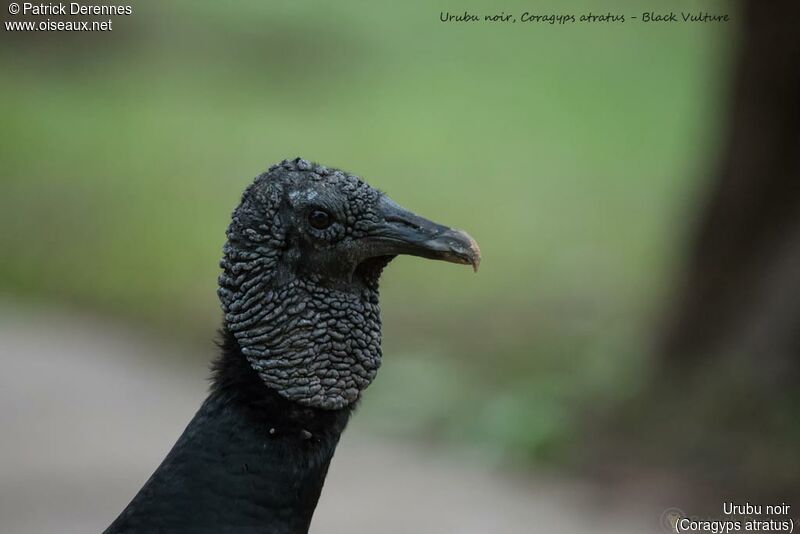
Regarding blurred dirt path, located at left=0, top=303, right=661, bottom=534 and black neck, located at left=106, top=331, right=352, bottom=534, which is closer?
black neck, located at left=106, top=331, right=352, bottom=534

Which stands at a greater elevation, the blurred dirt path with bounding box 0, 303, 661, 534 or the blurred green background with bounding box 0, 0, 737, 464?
the blurred green background with bounding box 0, 0, 737, 464

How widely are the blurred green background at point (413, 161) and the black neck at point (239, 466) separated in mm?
4468

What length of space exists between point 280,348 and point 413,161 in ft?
29.6

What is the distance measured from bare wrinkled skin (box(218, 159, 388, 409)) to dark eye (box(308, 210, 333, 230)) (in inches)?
0.7

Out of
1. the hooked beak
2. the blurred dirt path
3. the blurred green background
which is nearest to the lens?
the hooked beak

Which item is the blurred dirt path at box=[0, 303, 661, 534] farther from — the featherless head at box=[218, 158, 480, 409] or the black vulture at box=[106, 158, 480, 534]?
the featherless head at box=[218, 158, 480, 409]

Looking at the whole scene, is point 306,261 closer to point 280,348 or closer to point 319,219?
point 319,219

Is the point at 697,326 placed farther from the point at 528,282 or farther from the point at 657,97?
the point at 657,97

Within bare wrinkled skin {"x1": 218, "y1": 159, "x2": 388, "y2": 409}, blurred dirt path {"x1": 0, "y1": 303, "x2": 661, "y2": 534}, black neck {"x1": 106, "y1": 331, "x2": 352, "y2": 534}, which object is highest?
bare wrinkled skin {"x1": 218, "y1": 159, "x2": 388, "y2": 409}

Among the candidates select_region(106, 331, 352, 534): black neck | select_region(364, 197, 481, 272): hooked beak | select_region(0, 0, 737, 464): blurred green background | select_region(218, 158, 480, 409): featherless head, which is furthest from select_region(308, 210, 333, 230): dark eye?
select_region(0, 0, 737, 464): blurred green background

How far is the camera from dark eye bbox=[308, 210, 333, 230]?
9.64 ft

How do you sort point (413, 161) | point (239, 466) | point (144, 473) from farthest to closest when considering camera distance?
point (413, 161) → point (144, 473) → point (239, 466)

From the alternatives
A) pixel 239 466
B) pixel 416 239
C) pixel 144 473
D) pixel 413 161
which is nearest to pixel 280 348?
pixel 239 466

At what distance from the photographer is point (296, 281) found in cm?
296
